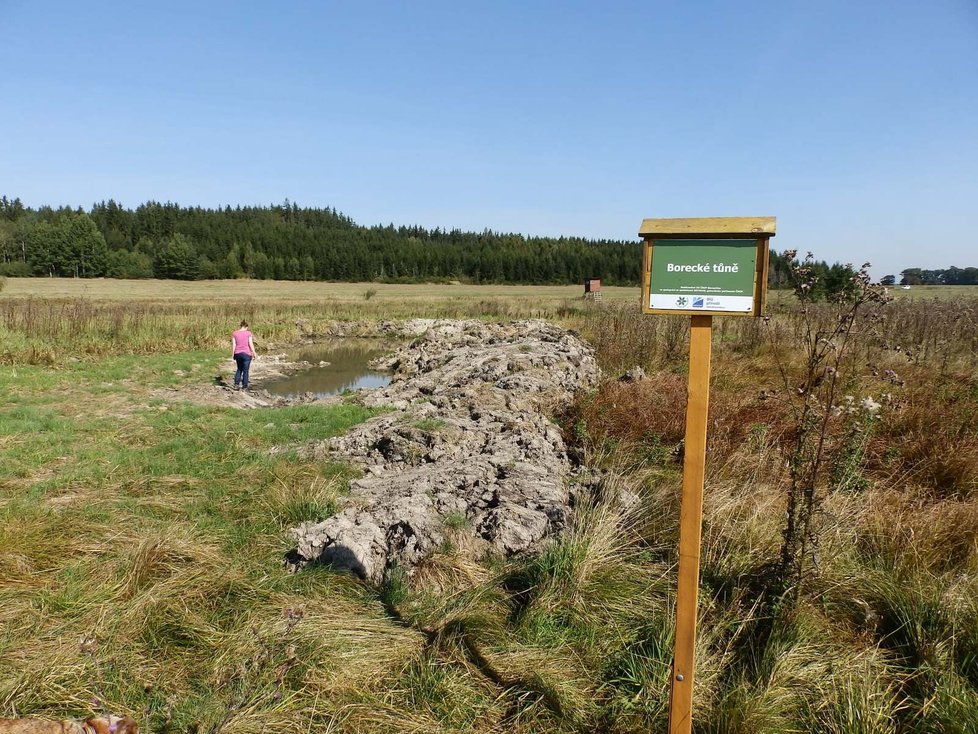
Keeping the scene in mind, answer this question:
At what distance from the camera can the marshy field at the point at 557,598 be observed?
2.81 m

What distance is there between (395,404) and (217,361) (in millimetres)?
9885

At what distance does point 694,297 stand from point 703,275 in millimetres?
106

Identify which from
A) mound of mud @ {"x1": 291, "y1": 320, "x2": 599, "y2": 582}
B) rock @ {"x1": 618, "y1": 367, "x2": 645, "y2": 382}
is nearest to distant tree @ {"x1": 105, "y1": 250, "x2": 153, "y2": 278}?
mound of mud @ {"x1": 291, "y1": 320, "x2": 599, "y2": 582}

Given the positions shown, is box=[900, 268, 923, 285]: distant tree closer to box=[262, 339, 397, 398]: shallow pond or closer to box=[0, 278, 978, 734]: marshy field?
box=[0, 278, 978, 734]: marshy field

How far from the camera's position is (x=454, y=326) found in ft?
90.1

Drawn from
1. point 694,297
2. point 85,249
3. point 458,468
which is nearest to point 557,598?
point 694,297

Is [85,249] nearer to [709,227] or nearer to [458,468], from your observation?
[458,468]

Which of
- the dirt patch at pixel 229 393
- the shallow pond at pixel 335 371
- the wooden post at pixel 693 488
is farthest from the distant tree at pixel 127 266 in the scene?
the wooden post at pixel 693 488

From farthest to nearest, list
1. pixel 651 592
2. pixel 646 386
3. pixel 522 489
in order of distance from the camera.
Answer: pixel 646 386, pixel 522 489, pixel 651 592

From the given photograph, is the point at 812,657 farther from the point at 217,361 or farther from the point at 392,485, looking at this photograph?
the point at 217,361

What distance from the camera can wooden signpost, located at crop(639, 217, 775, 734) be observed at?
2496 millimetres

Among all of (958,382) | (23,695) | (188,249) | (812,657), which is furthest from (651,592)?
(188,249)

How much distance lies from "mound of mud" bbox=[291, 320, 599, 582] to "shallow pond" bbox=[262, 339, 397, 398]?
476cm

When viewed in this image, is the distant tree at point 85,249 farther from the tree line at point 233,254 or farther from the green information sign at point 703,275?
the green information sign at point 703,275
